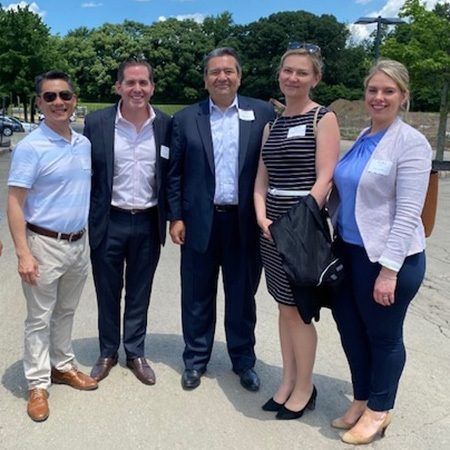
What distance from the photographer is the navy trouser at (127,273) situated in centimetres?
393

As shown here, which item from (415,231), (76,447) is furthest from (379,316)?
(76,447)

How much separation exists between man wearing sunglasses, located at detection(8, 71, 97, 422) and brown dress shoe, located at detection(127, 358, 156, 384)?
2.04ft

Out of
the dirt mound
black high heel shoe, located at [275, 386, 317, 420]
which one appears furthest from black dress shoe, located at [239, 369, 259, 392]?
the dirt mound

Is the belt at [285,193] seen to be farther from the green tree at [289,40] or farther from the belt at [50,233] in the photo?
the green tree at [289,40]

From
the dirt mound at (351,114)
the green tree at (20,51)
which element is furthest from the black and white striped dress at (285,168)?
the dirt mound at (351,114)

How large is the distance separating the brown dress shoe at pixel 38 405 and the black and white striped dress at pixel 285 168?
1.58m

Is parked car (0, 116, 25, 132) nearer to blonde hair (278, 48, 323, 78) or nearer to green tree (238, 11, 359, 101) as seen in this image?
blonde hair (278, 48, 323, 78)

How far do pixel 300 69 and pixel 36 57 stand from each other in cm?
3747

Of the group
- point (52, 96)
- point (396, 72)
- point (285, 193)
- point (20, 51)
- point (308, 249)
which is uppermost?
point (20, 51)

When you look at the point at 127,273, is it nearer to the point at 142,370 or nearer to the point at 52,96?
the point at 142,370

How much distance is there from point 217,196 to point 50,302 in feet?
4.20

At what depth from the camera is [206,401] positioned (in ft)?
12.3

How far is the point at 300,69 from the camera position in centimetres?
332

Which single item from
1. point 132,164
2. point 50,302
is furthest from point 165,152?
point 50,302
